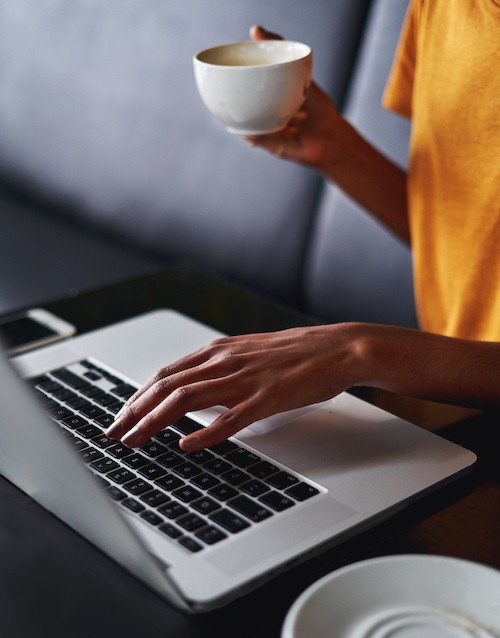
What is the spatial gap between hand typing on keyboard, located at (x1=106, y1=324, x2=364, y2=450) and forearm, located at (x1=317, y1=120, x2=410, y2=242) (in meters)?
→ 0.39

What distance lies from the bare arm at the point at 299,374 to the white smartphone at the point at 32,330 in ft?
0.76

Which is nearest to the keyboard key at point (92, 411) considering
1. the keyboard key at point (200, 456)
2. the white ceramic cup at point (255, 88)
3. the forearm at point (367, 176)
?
the keyboard key at point (200, 456)

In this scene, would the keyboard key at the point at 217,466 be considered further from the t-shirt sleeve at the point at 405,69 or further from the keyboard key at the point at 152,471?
the t-shirt sleeve at the point at 405,69

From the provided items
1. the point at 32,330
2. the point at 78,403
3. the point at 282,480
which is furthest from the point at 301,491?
the point at 32,330

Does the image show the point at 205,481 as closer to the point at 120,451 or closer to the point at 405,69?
the point at 120,451

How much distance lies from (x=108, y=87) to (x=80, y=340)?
1071 mm

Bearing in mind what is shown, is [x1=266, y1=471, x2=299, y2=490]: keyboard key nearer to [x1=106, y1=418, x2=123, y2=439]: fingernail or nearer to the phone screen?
[x1=106, y1=418, x2=123, y2=439]: fingernail

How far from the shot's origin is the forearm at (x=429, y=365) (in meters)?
0.73

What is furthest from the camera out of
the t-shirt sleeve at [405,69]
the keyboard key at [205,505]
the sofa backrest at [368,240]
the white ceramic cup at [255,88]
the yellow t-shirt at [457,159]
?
the sofa backrest at [368,240]

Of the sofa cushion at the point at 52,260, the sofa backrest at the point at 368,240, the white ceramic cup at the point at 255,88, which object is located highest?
the white ceramic cup at the point at 255,88

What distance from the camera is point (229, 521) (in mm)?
597

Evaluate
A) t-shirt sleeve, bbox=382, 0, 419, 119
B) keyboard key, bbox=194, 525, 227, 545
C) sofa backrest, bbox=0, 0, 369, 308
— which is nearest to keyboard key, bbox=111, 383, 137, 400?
keyboard key, bbox=194, 525, 227, 545

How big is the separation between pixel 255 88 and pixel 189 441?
373 mm

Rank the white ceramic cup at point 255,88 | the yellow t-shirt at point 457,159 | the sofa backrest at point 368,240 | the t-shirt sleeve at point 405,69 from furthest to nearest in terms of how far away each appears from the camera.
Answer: the sofa backrest at point 368,240
the t-shirt sleeve at point 405,69
the yellow t-shirt at point 457,159
the white ceramic cup at point 255,88
